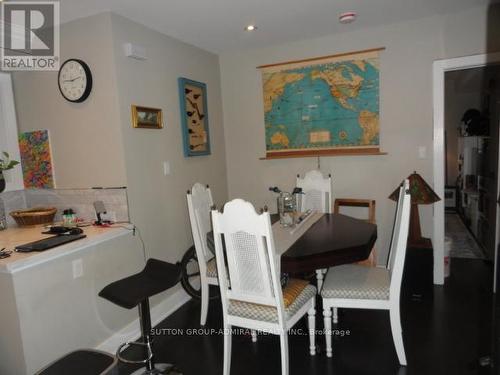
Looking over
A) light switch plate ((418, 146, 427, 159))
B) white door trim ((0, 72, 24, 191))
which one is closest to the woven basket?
white door trim ((0, 72, 24, 191))

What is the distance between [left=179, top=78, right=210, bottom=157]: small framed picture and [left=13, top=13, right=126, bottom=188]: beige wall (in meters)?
0.81

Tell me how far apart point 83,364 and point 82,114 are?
181 cm

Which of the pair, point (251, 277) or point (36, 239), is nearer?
point (251, 277)

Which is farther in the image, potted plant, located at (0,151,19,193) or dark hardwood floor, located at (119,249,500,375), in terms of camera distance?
potted plant, located at (0,151,19,193)

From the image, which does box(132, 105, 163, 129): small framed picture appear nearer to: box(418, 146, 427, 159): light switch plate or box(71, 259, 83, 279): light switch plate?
box(71, 259, 83, 279): light switch plate

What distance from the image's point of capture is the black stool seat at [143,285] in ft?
6.24

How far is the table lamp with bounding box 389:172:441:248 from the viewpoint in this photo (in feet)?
9.91

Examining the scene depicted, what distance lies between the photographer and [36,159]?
2.97 meters

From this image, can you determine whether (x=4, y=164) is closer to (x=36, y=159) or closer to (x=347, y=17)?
(x=36, y=159)

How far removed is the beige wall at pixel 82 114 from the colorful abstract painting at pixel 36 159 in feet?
0.21

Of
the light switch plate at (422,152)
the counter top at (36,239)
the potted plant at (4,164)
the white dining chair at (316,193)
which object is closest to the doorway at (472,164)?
the light switch plate at (422,152)

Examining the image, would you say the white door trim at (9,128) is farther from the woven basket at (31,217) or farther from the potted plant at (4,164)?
the woven basket at (31,217)

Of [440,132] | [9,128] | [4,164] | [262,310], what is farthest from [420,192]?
[9,128]

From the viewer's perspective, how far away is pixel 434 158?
3.22m
